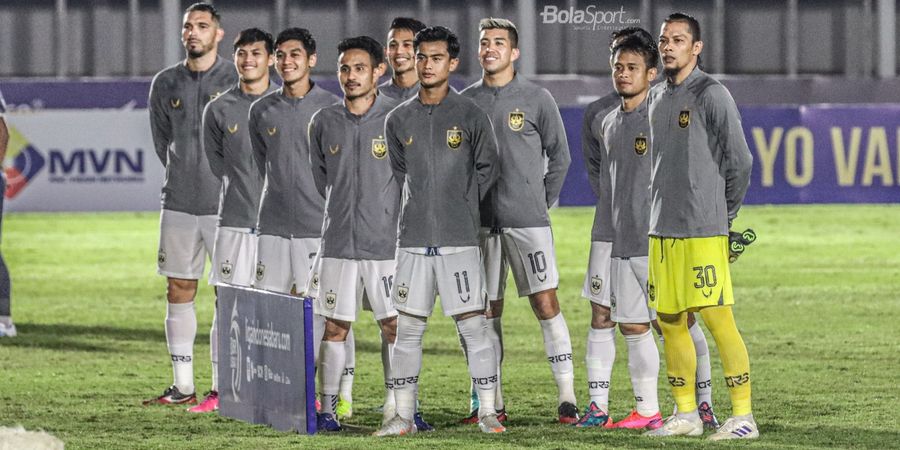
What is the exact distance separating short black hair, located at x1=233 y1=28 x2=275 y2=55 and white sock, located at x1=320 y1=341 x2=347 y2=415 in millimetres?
1820

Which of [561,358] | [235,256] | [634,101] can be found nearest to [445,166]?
[634,101]

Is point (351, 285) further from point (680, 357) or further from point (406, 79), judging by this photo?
point (680, 357)

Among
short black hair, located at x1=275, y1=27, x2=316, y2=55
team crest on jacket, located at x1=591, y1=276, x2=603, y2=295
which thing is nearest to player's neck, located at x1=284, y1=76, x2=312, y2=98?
short black hair, located at x1=275, y1=27, x2=316, y2=55

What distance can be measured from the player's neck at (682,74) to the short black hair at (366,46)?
1.59m

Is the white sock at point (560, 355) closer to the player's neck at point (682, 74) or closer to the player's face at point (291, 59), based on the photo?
the player's neck at point (682, 74)

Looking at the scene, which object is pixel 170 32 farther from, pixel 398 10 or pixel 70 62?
pixel 398 10

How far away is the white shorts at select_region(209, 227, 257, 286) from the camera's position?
31.8 feet

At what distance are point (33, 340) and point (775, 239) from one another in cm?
1112

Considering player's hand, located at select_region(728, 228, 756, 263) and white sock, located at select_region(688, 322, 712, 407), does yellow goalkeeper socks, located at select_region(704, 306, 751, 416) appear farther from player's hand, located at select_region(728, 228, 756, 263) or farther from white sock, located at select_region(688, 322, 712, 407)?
white sock, located at select_region(688, 322, 712, 407)

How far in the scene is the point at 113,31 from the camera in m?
35.1

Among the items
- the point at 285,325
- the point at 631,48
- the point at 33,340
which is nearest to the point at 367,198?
the point at 285,325

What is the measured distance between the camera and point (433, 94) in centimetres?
839

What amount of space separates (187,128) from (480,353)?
8.52 ft

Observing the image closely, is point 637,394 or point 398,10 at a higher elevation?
point 398,10
